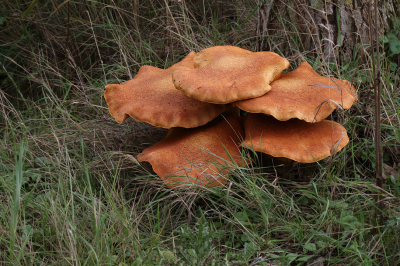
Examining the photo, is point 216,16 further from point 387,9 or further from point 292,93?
point 292,93

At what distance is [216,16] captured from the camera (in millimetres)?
4730

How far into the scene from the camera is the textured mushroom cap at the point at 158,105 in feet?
8.61

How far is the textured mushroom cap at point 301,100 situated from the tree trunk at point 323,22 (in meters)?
0.86

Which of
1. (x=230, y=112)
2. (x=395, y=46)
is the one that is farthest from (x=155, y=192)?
(x=395, y=46)

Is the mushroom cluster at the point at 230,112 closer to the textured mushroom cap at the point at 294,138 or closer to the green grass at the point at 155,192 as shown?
the textured mushroom cap at the point at 294,138

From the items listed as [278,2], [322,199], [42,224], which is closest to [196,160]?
[322,199]

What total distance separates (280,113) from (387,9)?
226 centimetres

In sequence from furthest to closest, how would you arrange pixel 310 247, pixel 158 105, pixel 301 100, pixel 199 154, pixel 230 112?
pixel 230 112, pixel 158 105, pixel 199 154, pixel 301 100, pixel 310 247

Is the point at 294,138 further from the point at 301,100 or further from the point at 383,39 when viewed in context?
the point at 383,39

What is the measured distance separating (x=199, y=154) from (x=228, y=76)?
587mm

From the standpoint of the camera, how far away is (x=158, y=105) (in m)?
2.71

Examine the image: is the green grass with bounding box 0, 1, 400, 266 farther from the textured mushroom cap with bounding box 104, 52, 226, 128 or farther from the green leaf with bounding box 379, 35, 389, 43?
the textured mushroom cap with bounding box 104, 52, 226, 128

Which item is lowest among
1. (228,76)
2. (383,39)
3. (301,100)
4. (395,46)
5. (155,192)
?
(155,192)

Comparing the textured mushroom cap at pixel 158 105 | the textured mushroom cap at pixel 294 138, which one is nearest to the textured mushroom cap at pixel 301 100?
the textured mushroom cap at pixel 294 138
